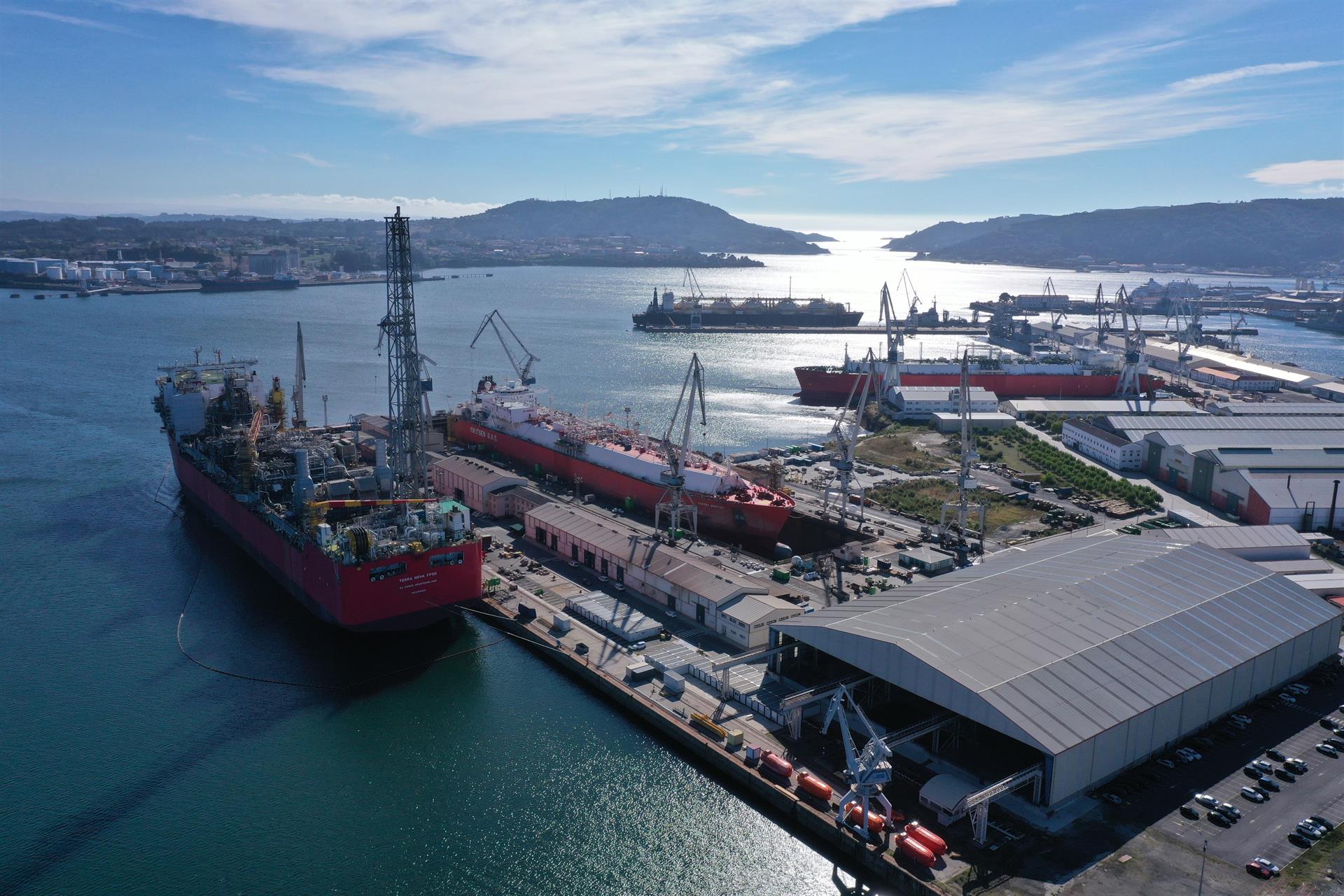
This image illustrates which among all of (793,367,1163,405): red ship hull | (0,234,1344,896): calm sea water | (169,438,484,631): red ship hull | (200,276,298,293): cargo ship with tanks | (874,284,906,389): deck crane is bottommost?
(0,234,1344,896): calm sea water

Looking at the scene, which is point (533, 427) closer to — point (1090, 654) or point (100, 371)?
point (1090, 654)

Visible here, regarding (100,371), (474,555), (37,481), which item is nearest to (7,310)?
(100,371)

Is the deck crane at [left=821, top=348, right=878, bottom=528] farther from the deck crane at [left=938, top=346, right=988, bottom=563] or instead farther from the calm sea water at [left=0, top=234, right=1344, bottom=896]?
the calm sea water at [left=0, top=234, right=1344, bottom=896]

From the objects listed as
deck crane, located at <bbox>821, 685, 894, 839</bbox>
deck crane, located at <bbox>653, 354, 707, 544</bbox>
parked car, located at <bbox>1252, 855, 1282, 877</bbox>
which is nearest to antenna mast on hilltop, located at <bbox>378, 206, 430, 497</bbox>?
deck crane, located at <bbox>653, 354, 707, 544</bbox>

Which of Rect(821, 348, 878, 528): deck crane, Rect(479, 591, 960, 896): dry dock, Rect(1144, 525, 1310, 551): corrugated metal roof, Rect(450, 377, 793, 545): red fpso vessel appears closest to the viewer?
Rect(479, 591, 960, 896): dry dock

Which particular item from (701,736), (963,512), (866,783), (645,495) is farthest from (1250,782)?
(645,495)

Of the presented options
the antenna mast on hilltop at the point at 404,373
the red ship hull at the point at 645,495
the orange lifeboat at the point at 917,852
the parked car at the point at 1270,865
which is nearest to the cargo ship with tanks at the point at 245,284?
the red ship hull at the point at 645,495

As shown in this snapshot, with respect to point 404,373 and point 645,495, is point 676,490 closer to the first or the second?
point 645,495

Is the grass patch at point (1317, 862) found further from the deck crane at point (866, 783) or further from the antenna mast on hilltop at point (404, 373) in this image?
the antenna mast on hilltop at point (404, 373)
